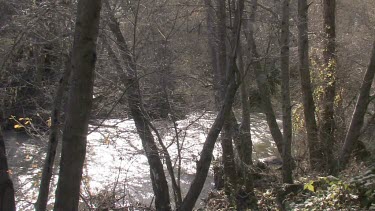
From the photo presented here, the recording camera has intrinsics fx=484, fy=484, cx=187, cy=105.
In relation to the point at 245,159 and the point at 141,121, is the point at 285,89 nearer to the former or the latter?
the point at 245,159

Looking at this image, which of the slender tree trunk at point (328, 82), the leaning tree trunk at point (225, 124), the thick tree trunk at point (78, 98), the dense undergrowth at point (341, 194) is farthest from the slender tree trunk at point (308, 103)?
the thick tree trunk at point (78, 98)

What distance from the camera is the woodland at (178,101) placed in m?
5.62

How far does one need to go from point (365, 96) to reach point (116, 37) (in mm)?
4736

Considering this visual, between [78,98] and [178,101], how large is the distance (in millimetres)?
6211

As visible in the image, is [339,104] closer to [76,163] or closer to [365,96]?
[365,96]

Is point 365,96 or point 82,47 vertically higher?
point 365,96

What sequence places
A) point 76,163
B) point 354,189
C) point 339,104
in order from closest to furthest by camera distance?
point 76,163, point 354,189, point 339,104

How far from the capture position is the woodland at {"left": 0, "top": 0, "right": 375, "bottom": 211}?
5.62 m

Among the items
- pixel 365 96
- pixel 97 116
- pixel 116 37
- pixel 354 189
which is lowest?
pixel 354 189

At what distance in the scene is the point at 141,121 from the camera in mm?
8688

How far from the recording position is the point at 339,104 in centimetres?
1159

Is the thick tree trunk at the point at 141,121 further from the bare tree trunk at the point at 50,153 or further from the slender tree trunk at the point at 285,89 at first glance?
the slender tree trunk at the point at 285,89

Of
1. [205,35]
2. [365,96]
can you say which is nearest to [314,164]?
[365,96]

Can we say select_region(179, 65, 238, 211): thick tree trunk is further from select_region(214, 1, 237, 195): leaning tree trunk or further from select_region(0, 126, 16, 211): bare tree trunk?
select_region(0, 126, 16, 211): bare tree trunk
